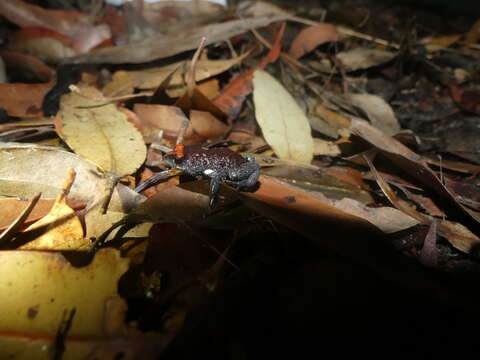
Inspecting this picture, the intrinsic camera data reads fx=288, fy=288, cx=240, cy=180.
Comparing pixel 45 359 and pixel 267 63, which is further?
pixel 267 63

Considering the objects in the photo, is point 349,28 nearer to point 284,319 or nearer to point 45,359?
point 284,319

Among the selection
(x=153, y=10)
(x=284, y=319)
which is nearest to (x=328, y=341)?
(x=284, y=319)

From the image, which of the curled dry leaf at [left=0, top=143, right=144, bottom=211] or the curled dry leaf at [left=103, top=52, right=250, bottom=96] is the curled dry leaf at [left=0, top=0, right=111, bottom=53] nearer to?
the curled dry leaf at [left=103, top=52, right=250, bottom=96]

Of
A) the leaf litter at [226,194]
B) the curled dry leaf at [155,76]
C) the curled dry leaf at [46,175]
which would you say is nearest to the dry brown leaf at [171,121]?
the leaf litter at [226,194]

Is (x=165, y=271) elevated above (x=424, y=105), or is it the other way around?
(x=424, y=105)

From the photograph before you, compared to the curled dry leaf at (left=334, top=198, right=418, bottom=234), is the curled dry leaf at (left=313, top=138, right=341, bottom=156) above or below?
above

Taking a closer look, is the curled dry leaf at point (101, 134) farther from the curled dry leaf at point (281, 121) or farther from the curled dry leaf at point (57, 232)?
the curled dry leaf at point (281, 121)

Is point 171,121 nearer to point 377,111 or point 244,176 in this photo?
point 244,176

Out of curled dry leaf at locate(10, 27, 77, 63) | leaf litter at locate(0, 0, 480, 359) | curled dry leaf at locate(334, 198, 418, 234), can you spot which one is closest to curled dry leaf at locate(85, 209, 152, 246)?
leaf litter at locate(0, 0, 480, 359)
